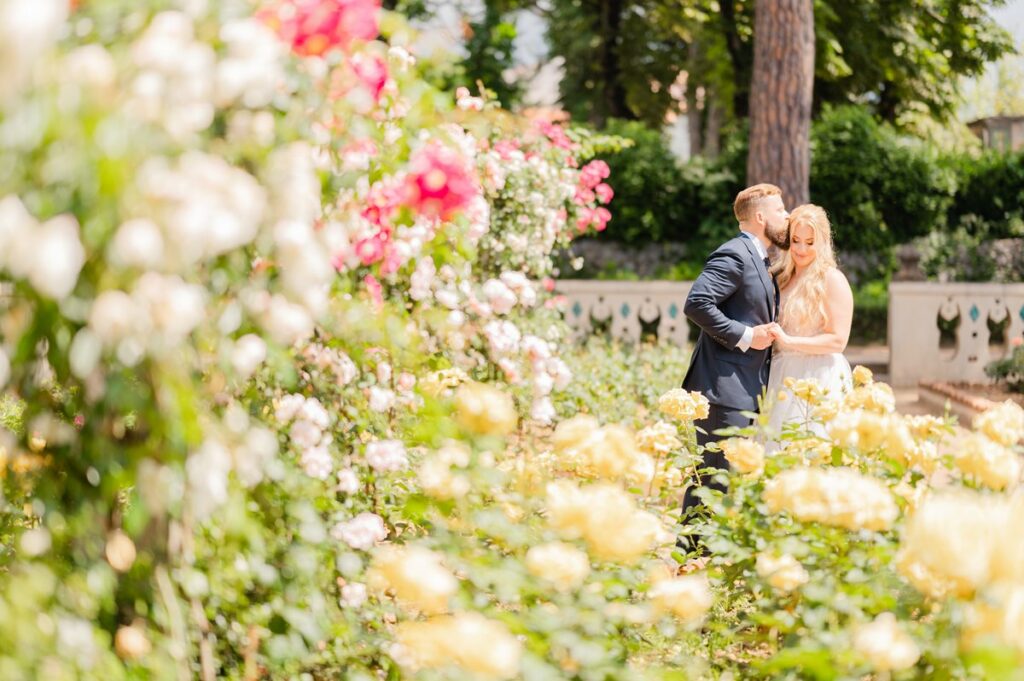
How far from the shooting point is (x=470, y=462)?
2.43m

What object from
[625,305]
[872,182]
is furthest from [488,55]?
[625,305]

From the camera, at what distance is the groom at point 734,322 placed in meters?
4.54

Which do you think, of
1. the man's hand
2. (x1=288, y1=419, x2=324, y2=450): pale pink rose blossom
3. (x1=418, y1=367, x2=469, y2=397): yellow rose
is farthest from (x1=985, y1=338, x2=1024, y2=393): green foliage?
(x1=288, y1=419, x2=324, y2=450): pale pink rose blossom

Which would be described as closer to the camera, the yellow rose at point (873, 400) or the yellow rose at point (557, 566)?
the yellow rose at point (557, 566)

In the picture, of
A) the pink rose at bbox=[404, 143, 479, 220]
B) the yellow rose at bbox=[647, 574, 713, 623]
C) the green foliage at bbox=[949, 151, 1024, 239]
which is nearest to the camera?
the yellow rose at bbox=[647, 574, 713, 623]

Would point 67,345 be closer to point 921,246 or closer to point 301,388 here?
point 301,388

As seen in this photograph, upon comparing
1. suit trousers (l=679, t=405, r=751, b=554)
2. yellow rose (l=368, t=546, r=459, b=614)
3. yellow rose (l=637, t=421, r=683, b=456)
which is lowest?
suit trousers (l=679, t=405, r=751, b=554)

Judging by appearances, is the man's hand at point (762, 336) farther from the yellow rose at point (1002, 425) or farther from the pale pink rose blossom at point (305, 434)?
the pale pink rose blossom at point (305, 434)

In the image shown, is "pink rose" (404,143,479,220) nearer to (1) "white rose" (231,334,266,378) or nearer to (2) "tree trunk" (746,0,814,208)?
(1) "white rose" (231,334,266,378)

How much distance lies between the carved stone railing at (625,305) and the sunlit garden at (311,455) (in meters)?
8.04

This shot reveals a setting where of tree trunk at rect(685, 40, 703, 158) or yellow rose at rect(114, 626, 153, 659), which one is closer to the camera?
yellow rose at rect(114, 626, 153, 659)

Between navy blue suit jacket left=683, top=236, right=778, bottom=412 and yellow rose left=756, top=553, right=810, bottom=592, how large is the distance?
2.15m

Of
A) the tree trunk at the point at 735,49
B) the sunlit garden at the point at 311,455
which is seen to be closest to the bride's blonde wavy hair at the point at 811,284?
the sunlit garden at the point at 311,455

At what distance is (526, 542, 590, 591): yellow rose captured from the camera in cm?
215
